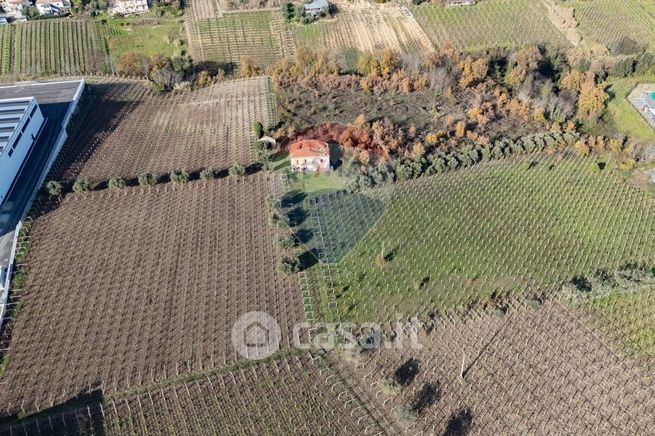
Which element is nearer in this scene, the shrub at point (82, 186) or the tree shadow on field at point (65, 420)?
the tree shadow on field at point (65, 420)

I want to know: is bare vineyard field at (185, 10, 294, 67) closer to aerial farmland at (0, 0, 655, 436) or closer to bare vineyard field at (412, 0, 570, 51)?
aerial farmland at (0, 0, 655, 436)

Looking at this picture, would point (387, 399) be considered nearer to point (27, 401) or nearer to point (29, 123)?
point (27, 401)

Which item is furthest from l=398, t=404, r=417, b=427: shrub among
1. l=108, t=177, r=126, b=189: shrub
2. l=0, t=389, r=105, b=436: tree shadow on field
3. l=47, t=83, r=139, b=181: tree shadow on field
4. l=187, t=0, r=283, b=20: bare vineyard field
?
l=187, t=0, r=283, b=20: bare vineyard field

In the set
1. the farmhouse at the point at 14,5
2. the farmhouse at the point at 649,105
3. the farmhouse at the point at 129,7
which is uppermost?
the farmhouse at the point at 14,5

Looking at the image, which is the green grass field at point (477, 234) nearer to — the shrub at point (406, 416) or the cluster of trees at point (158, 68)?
the shrub at point (406, 416)

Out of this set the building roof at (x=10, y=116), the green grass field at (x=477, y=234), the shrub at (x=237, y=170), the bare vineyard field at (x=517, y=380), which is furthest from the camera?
the shrub at (x=237, y=170)

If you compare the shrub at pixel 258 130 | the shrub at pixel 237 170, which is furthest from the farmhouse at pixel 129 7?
the shrub at pixel 237 170
